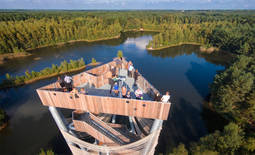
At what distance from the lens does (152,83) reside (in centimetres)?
3447

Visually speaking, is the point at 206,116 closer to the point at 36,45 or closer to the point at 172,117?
the point at 172,117

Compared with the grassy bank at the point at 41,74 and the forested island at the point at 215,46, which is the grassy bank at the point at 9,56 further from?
the grassy bank at the point at 41,74

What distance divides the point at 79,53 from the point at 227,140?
56.9 metres

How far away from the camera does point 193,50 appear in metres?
64.8

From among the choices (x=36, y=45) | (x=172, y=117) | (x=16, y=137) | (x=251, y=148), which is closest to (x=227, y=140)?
(x=251, y=148)

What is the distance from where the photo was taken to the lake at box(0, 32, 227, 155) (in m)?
20.2

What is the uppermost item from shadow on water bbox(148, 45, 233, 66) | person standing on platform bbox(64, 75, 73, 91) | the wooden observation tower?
person standing on platform bbox(64, 75, 73, 91)

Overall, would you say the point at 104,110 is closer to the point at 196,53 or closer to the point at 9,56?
the point at 9,56

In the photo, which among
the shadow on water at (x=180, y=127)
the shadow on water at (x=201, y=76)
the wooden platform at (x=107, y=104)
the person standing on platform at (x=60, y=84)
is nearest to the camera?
the wooden platform at (x=107, y=104)

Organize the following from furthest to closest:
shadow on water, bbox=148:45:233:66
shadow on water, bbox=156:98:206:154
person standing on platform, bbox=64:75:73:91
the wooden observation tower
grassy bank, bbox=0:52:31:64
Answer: shadow on water, bbox=148:45:233:66 → grassy bank, bbox=0:52:31:64 → shadow on water, bbox=156:98:206:154 → person standing on platform, bbox=64:75:73:91 → the wooden observation tower

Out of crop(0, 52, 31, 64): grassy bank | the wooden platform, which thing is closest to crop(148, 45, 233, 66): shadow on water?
the wooden platform

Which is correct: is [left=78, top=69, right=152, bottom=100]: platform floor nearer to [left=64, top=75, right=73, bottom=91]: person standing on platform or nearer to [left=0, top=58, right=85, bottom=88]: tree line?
[left=64, top=75, right=73, bottom=91]: person standing on platform

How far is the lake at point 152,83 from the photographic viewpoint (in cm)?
2020

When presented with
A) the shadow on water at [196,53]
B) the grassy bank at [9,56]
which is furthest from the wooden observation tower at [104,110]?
the grassy bank at [9,56]
